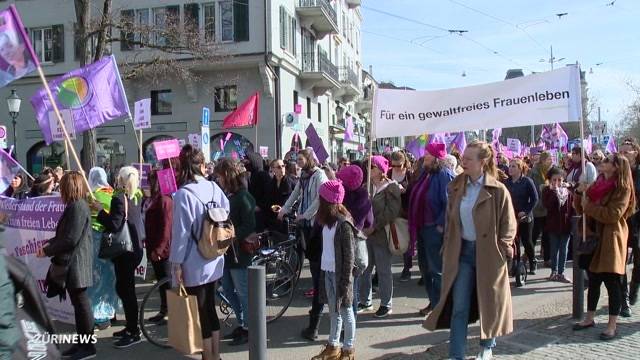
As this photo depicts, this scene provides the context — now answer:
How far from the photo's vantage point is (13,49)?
5723 millimetres

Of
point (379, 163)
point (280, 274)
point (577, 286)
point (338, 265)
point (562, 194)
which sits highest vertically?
point (379, 163)

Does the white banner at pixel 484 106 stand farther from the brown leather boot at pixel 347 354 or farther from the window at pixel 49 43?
the window at pixel 49 43

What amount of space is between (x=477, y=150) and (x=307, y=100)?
2818cm

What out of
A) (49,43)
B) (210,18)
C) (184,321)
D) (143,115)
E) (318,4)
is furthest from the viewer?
(318,4)

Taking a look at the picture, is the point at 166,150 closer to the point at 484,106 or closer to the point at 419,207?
the point at 419,207

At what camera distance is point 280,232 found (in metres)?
8.61

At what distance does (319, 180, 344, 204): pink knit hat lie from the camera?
16.9ft

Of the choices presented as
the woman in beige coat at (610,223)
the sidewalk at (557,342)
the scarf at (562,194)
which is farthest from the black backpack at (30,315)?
the scarf at (562,194)

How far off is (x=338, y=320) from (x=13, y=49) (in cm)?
422

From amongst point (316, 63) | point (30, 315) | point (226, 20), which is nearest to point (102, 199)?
point (30, 315)

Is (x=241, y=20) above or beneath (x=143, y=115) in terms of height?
above

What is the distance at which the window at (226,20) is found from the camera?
89.9 ft

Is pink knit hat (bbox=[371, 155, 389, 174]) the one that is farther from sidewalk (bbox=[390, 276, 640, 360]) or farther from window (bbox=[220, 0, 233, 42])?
window (bbox=[220, 0, 233, 42])

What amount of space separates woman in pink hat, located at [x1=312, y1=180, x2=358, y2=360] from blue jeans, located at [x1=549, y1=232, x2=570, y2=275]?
15.3ft
